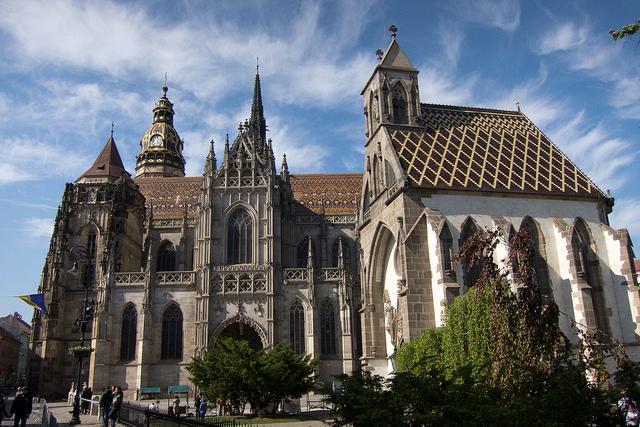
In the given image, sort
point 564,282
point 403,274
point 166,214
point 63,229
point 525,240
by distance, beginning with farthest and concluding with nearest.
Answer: point 166,214 < point 63,229 < point 564,282 < point 403,274 < point 525,240

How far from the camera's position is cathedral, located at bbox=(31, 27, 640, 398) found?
2341 centimetres

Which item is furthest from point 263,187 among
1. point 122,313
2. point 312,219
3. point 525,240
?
point 525,240

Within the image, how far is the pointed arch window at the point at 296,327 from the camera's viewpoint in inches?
1532

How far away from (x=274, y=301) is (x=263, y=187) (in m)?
8.51

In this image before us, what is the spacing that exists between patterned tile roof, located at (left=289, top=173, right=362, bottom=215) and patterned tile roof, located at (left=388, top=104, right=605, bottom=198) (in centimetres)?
2072

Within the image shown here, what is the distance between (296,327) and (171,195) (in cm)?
2142

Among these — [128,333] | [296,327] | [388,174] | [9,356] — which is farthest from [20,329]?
[388,174]

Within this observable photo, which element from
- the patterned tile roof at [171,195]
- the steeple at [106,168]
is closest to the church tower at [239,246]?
the patterned tile roof at [171,195]

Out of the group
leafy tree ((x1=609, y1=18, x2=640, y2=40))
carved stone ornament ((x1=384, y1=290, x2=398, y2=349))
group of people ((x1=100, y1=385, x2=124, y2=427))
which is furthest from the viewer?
carved stone ornament ((x1=384, y1=290, x2=398, y2=349))

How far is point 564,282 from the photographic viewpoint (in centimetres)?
2367

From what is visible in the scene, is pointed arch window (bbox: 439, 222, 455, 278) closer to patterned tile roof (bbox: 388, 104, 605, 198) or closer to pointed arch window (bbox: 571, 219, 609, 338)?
patterned tile roof (bbox: 388, 104, 605, 198)

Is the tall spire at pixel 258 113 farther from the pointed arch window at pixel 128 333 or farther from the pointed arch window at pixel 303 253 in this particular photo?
the pointed arch window at pixel 128 333

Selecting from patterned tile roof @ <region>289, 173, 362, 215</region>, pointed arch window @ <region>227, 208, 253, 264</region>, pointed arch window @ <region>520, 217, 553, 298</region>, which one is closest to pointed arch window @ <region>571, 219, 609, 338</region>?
pointed arch window @ <region>520, 217, 553, 298</region>

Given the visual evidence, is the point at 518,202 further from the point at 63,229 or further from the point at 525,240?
the point at 63,229
